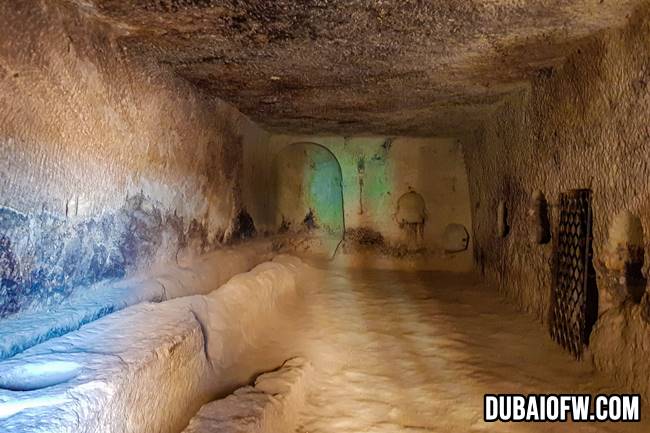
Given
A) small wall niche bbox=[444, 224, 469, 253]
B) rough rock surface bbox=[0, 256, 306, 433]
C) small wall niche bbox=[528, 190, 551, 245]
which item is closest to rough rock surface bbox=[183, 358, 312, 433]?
rough rock surface bbox=[0, 256, 306, 433]

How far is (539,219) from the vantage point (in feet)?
11.3

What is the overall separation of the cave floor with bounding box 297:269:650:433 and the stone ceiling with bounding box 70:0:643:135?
1.82m

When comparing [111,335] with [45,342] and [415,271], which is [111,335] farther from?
[415,271]

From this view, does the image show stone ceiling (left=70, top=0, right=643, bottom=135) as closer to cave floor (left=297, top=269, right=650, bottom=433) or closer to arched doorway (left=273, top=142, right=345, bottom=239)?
cave floor (left=297, top=269, right=650, bottom=433)

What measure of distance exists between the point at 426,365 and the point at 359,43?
1933 millimetres

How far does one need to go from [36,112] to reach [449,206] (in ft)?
17.7

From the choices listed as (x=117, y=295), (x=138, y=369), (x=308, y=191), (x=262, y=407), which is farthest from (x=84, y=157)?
(x=308, y=191)

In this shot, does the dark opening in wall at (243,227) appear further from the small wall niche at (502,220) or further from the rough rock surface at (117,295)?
the small wall niche at (502,220)

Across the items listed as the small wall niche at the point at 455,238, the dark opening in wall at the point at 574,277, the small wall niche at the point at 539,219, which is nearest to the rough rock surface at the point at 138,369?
the dark opening in wall at the point at 574,277

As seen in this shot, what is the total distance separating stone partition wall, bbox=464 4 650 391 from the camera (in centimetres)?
213

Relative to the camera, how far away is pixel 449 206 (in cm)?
641

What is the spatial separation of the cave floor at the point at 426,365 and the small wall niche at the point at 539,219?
627 mm

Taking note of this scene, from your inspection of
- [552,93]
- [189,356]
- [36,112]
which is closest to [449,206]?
[552,93]

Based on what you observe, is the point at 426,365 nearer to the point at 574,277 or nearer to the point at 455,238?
the point at 574,277
